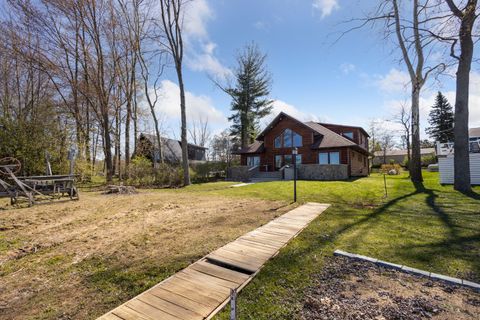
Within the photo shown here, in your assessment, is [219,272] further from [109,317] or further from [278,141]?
[278,141]

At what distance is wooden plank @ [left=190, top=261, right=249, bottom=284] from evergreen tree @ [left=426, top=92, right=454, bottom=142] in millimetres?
48232

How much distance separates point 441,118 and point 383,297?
50235 mm

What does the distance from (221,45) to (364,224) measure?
53.6 ft

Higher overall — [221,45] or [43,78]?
[221,45]

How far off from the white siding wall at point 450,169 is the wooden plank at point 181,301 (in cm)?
1443

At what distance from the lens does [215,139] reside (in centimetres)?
4431

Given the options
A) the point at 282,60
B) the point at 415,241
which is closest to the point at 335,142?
the point at 282,60

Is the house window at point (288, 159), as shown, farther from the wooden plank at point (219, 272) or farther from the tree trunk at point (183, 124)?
the wooden plank at point (219, 272)

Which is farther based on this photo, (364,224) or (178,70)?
(178,70)

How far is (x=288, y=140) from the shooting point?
20125 millimetres

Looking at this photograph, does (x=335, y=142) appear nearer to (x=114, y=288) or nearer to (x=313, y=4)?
(x=313, y=4)

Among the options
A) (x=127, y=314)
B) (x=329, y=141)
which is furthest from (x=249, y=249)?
(x=329, y=141)

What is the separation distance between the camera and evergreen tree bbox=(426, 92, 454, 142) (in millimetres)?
38000

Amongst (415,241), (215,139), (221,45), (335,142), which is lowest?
(415,241)
